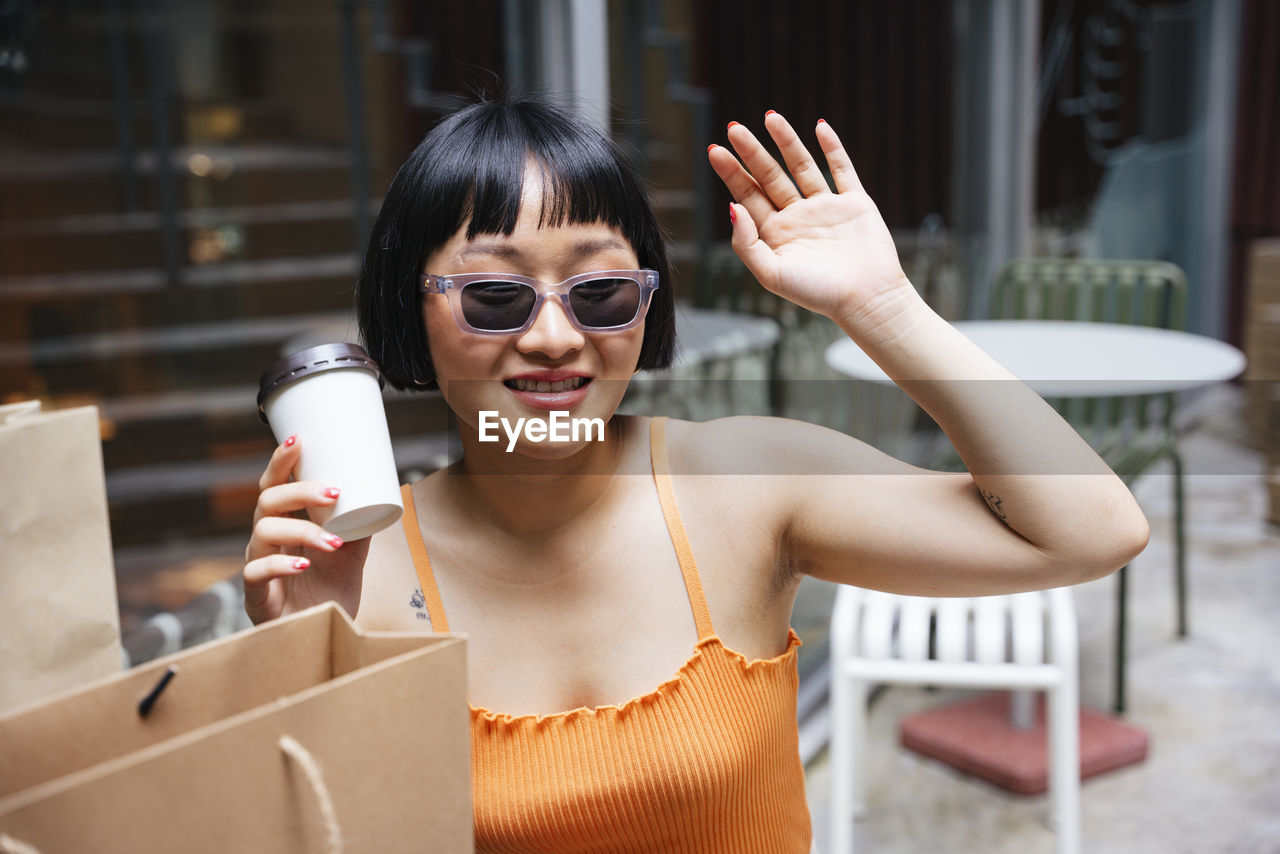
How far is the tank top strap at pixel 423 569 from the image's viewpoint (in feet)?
3.44

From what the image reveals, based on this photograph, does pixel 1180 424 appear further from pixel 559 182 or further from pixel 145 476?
pixel 559 182

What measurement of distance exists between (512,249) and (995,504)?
468mm

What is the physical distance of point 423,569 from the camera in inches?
42.1

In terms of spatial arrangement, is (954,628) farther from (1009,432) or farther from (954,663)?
(1009,432)

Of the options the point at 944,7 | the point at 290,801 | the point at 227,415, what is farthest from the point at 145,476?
the point at 944,7

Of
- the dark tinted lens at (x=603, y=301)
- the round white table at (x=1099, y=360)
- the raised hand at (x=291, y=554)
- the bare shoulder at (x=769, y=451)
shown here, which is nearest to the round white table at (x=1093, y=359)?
the round white table at (x=1099, y=360)

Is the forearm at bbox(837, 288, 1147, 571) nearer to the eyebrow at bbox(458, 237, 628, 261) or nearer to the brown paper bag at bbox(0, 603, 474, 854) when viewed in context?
the eyebrow at bbox(458, 237, 628, 261)

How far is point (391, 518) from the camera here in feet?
2.72

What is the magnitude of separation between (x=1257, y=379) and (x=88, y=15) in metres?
4.95

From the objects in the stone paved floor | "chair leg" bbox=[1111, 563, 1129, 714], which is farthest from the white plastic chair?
"chair leg" bbox=[1111, 563, 1129, 714]

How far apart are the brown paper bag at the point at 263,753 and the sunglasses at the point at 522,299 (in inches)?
12.7

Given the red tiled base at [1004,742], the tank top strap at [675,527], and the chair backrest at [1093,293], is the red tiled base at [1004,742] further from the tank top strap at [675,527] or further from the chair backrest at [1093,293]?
the tank top strap at [675,527]

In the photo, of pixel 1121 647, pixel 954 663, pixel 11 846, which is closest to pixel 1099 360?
pixel 1121 647

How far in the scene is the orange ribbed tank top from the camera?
0.99 metres
